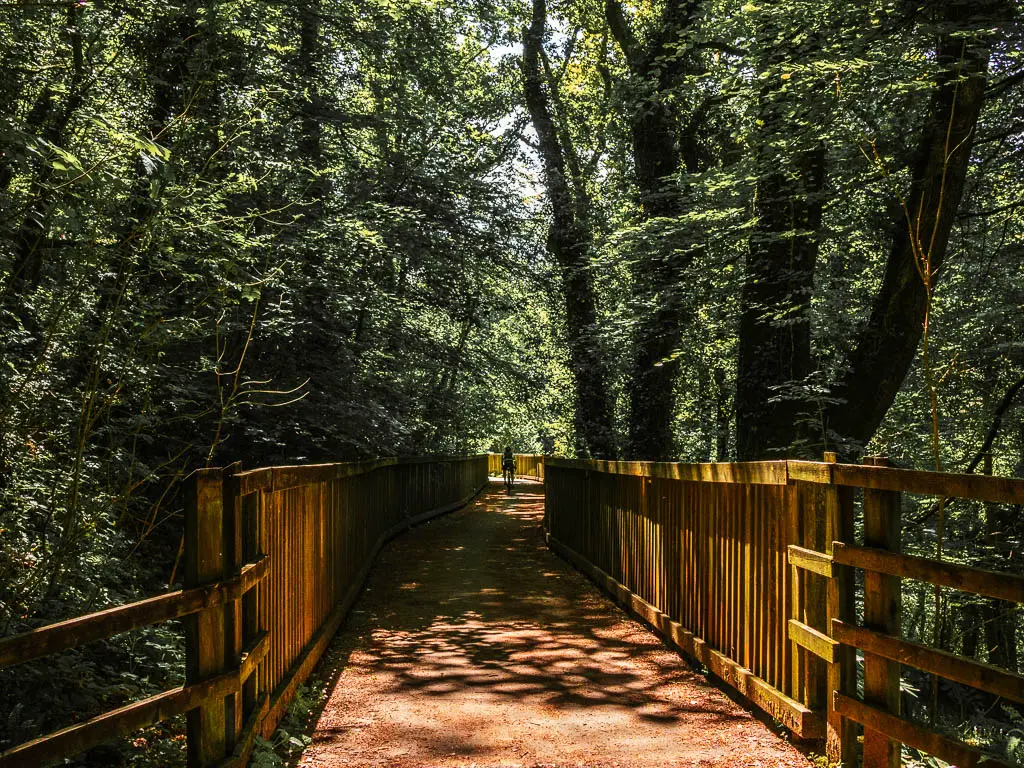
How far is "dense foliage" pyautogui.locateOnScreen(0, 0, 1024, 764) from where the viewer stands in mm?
5715

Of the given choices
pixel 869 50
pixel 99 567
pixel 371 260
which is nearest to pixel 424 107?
pixel 371 260

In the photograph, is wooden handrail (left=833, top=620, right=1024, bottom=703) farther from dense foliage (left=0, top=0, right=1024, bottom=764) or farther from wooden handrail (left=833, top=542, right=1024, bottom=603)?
dense foliage (left=0, top=0, right=1024, bottom=764)

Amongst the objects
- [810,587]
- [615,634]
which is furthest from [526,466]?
[810,587]

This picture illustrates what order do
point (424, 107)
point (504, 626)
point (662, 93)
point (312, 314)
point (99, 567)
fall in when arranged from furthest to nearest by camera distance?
point (424, 107)
point (662, 93)
point (312, 314)
point (504, 626)
point (99, 567)

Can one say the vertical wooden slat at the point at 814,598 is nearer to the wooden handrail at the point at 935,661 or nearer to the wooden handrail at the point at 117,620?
the wooden handrail at the point at 935,661

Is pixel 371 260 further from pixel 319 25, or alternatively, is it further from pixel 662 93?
pixel 662 93

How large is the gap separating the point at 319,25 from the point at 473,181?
3.55 meters

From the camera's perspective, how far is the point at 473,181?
1516cm

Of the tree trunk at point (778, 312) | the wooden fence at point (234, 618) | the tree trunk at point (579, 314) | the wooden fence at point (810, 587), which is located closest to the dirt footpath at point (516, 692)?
the wooden fence at point (810, 587)

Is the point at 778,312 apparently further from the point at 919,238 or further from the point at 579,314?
the point at 579,314

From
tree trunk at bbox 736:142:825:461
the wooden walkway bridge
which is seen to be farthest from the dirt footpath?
tree trunk at bbox 736:142:825:461

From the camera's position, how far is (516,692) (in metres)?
5.65

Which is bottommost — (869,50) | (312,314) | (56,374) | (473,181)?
(56,374)

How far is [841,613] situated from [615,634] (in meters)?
3.86
